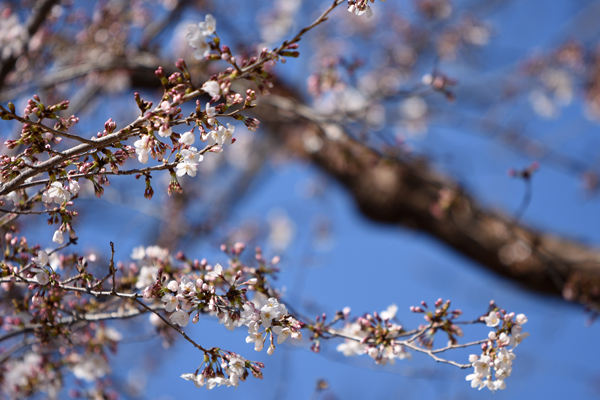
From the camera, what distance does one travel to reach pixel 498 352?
4.53 ft

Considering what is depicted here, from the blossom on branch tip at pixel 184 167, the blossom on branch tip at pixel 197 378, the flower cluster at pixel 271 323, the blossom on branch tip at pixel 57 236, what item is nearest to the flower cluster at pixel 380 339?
the flower cluster at pixel 271 323

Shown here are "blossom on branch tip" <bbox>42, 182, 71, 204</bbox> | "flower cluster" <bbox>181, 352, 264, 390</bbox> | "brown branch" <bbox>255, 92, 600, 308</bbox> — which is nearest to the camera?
"blossom on branch tip" <bbox>42, 182, 71, 204</bbox>

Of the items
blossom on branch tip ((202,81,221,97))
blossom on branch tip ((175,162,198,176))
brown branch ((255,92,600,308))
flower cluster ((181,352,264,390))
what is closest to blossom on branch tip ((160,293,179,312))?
flower cluster ((181,352,264,390))

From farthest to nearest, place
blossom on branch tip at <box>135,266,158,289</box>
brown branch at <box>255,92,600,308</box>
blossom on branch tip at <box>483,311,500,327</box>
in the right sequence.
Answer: brown branch at <box>255,92,600,308</box> < blossom on branch tip at <box>135,266,158,289</box> < blossom on branch tip at <box>483,311,500,327</box>

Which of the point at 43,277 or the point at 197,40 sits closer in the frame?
the point at 197,40

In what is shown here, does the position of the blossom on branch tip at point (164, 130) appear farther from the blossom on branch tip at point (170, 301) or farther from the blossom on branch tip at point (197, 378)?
the blossom on branch tip at point (197, 378)

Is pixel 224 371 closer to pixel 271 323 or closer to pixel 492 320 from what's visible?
pixel 271 323

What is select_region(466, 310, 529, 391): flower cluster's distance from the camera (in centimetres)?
136

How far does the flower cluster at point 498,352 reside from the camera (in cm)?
136

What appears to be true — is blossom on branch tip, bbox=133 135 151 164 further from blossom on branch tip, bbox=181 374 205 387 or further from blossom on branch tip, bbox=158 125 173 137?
blossom on branch tip, bbox=181 374 205 387

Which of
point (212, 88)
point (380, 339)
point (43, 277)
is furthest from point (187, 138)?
point (380, 339)

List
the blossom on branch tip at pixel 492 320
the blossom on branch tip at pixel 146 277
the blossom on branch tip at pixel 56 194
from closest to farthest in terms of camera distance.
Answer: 1. the blossom on branch tip at pixel 56 194
2. the blossom on branch tip at pixel 492 320
3. the blossom on branch tip at pixel 146 277

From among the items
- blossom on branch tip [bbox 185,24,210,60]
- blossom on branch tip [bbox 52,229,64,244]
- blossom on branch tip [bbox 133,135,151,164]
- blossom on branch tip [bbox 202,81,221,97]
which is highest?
blossom on branch tip [bbox 185,24,210,60]

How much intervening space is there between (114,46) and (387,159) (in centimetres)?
206
